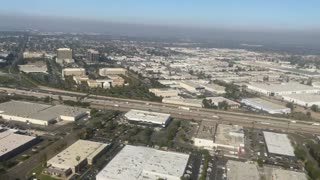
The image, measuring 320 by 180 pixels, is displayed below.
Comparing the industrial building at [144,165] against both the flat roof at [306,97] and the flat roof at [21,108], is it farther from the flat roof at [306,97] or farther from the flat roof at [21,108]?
the flat roof at [306,97]

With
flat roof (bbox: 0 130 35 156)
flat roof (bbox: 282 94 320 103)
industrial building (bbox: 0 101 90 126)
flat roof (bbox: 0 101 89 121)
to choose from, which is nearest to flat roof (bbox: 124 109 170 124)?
industrial building (bbox: 0 101 90 126)

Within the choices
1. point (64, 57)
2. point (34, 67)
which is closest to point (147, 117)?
point (34, 67)

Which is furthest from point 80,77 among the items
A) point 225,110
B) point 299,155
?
point 299,155

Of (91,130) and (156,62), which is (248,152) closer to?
(91,130)

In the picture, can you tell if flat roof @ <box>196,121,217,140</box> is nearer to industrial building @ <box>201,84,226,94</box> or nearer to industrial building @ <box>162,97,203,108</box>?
industrial building @ <box>162,97,203,108</box>

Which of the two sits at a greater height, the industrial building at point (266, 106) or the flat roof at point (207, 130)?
the flat roof at point (207, 130)

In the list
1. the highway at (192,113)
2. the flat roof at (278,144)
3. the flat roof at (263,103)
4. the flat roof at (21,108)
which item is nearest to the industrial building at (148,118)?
the highway at (192,113)

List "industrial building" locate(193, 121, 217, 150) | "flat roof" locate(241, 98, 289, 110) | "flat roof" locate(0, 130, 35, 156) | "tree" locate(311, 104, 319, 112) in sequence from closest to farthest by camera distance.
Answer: "flat roof" locate(0, 130, 35, 156) < "industrial building" locate(193, 121, 217, 150) < "flat roof" locate(241, 98, 289, 110) < "tree" locate(311, 104, 319, 112)
